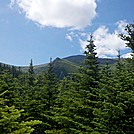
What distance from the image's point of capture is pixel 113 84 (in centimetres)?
1927

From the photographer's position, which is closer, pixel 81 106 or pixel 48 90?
pixel 81 106

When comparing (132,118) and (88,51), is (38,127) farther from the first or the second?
(132,118)

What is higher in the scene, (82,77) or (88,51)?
(88,51)

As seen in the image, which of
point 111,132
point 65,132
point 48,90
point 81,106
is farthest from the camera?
point 48,90

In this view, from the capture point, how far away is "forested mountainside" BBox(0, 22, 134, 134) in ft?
47.3

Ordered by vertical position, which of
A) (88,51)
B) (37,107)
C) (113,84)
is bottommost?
(37,107)

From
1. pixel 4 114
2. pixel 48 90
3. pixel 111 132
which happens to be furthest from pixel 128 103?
pixel 48 90

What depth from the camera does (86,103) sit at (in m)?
24.9

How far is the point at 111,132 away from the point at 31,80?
39249mm

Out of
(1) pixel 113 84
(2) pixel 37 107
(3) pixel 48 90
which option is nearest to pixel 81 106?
(1) pixel 113 84

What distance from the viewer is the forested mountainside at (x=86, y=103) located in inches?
567

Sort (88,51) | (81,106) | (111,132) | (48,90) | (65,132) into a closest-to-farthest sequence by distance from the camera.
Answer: (111,132), (81,106), (65,132), (88,51), (48,90)

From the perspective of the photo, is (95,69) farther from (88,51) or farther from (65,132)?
(65,132)

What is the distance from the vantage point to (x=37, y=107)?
1284 inches
